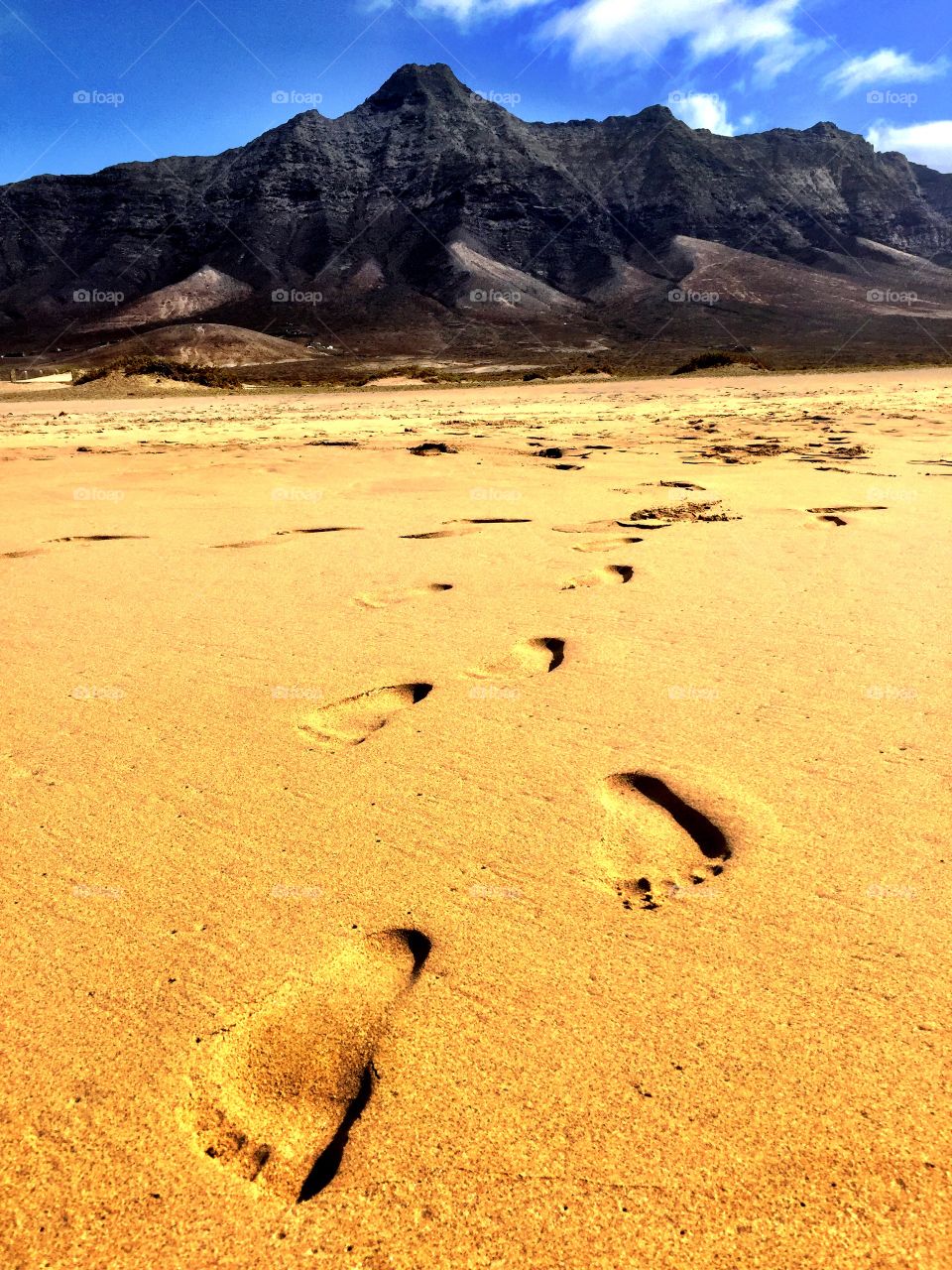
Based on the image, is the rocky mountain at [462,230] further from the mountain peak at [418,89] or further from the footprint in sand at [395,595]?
the footprint in sand at [395,595]

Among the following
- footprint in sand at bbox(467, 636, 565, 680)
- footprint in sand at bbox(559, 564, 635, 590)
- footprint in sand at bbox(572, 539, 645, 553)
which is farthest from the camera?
footprint in sand at bbox(572, 539, 645, 553)

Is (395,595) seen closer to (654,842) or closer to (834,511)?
(654,842)

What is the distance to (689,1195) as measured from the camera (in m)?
0.99

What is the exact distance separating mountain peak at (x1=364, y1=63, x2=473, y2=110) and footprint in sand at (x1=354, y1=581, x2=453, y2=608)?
10170 centimetres

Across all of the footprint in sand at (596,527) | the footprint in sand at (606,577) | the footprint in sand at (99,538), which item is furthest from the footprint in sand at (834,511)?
the footprint in sand at (99,538)

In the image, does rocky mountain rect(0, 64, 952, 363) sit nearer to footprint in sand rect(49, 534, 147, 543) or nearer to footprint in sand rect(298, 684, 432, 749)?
footprint in sand rect(49, 534, 147, 543)

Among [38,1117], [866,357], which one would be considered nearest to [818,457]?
[38,1117]

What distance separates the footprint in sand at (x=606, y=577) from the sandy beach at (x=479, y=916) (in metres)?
0.02

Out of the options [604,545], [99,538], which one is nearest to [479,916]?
[604,545]

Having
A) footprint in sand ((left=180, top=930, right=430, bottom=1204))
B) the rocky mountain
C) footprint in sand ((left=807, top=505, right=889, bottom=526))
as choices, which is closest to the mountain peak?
the rocky mountain

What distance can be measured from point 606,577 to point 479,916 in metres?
2.24

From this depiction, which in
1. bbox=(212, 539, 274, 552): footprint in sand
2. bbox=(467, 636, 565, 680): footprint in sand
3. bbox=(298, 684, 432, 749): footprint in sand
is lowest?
bbox=(298, 684, 432, 749): footprint in sand

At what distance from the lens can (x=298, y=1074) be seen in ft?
3.80

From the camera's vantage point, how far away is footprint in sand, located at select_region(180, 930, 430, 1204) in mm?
1042
